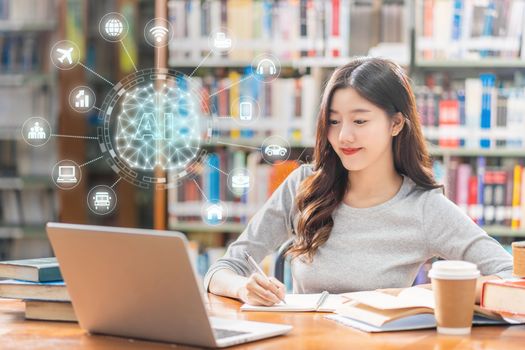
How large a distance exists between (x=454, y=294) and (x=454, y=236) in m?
0.60

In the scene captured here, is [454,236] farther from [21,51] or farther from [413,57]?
[21,51]

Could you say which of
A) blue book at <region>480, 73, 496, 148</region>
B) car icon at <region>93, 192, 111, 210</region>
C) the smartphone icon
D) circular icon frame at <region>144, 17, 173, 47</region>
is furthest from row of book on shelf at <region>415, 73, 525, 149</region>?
car icon at <region>93, 192, 111, 210</region>

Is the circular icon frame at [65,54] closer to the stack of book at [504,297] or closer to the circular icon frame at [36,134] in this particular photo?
the circular icon frame at [36,134]

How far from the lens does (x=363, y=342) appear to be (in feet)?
4.50

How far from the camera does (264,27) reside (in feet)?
11.8

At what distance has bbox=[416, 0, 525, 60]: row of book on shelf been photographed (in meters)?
3.51

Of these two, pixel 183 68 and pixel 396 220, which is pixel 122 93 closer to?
pixel 183 68

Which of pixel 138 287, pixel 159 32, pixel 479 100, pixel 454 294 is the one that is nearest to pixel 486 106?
pixel 479 100

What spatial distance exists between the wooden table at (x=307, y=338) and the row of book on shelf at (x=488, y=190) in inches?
80.9

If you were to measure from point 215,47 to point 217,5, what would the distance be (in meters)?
0.17

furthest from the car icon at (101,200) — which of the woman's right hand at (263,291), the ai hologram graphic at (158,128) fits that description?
the woman's right hand at (263,291)

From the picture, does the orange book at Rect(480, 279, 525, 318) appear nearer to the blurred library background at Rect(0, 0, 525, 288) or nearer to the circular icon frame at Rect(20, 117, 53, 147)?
the blurred library background at Rect(0, 0, 525, 288)

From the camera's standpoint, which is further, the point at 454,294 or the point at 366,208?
the point at 366,208

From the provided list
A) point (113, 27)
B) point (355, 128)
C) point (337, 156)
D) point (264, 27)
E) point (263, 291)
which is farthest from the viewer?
point (113, 27)
